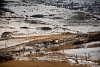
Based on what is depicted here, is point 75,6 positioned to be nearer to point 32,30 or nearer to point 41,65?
point 32,30

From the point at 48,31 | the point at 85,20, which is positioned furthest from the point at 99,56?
the point at 48,31

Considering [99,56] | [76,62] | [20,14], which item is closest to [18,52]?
[20,14]

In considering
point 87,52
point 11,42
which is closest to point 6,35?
point 11,42

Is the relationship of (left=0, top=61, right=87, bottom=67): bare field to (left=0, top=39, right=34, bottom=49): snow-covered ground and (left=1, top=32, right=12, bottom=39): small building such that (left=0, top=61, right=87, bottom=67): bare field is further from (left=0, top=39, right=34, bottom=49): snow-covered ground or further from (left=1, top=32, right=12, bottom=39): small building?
(left=1, top=32, right=12, bottom=39): small building

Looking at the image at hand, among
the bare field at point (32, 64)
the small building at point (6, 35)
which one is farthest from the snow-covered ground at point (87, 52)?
the small building at point (6, 35)

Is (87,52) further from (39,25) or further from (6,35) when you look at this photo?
(6,35)

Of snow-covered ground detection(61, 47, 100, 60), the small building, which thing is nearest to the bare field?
snow-covered ground detection(61, 47, 100, 60)

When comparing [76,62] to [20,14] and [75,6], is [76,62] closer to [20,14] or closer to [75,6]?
[75,6]

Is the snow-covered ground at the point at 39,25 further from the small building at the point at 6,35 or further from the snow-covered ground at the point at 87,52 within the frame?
the snow-covered ground at the point at 87,52

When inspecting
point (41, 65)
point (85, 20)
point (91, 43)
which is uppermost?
point (85, 20)

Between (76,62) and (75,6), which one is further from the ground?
(75,6)
